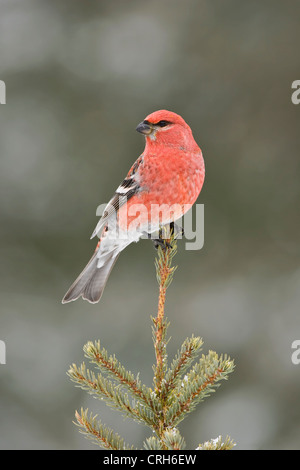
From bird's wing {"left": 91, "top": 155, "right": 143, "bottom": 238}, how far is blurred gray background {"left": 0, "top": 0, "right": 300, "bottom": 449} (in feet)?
4.64

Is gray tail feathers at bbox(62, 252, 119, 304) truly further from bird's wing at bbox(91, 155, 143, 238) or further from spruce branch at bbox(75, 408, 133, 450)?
spruce branch at bbox(75, 408, 133, 450)

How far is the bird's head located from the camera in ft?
7.68

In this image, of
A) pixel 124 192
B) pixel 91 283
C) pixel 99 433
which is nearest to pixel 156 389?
pixel 99 433

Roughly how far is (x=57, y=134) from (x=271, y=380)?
2.54m

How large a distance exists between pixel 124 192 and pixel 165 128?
0.39 meters

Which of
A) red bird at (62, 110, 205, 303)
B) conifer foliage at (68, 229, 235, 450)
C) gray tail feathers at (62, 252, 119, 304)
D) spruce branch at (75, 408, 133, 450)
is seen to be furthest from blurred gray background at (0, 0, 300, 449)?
spruce branch at (75, 408, 133, 450)

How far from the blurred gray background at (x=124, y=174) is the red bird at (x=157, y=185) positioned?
4.90 ft

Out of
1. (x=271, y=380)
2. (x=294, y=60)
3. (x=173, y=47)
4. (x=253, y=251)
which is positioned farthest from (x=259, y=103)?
(x=271, y=380)

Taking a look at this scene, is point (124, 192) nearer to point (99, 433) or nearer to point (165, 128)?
point (165, 128)

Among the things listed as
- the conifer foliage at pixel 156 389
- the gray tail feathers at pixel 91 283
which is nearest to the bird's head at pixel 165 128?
the gray tail feathers at pixel 91 283

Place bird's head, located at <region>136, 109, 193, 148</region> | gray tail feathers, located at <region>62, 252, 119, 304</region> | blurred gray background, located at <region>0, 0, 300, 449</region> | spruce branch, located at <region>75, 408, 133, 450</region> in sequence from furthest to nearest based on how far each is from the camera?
blurred gray background, located at <region>0, 0, 300, 449</region> < gray tail feathers, located at <region>62, 252, 119, 304</region> < bird's head, located at <region>136, 109, 193, 148</region> < spruce branch, located at <region>75, 408, 133, 450</region>

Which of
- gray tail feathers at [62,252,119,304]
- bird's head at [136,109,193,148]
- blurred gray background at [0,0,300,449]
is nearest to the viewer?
bird's head at [136,109,193,148]
